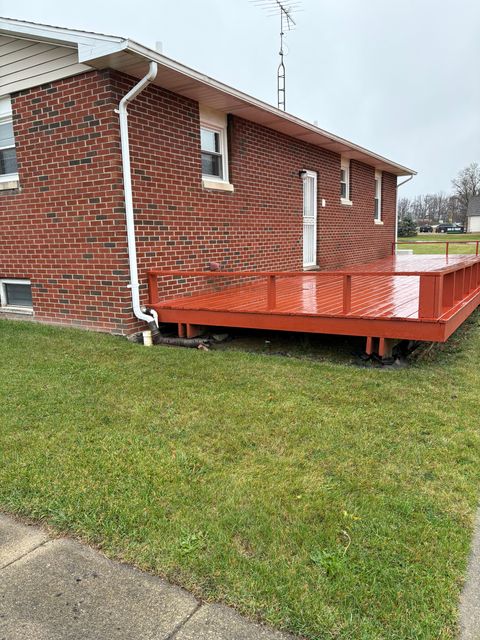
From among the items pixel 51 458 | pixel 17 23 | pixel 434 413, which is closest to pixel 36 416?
pixel 51 458

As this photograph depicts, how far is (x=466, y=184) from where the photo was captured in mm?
76250

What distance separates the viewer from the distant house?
66500 mm

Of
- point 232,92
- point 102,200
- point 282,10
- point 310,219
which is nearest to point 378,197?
point 310,219

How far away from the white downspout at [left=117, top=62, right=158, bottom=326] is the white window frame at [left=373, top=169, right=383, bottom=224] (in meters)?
10.6

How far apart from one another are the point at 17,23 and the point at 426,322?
5940 millimetres

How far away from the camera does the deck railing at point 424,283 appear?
4.89 m

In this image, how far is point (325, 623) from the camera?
1.88 m

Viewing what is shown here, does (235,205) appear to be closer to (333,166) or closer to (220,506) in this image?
(333,166)

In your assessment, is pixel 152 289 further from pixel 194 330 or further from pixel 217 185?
pixel 217 185

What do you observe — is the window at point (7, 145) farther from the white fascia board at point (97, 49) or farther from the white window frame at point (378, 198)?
the white window frame at point (378, 198)

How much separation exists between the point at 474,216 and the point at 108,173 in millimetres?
70195

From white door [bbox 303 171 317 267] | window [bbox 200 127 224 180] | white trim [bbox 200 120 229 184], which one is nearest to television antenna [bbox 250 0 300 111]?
white door [bbox 303 171 317 267]

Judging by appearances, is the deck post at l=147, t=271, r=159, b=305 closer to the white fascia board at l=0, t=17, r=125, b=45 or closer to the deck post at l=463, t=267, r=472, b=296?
the white fascia board at l=0, t=17, r=125, b=45

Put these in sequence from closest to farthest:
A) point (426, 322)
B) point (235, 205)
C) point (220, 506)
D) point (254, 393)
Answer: point (220, 506)
point (254, 393)
point (426, 322)
point (235, 205)
